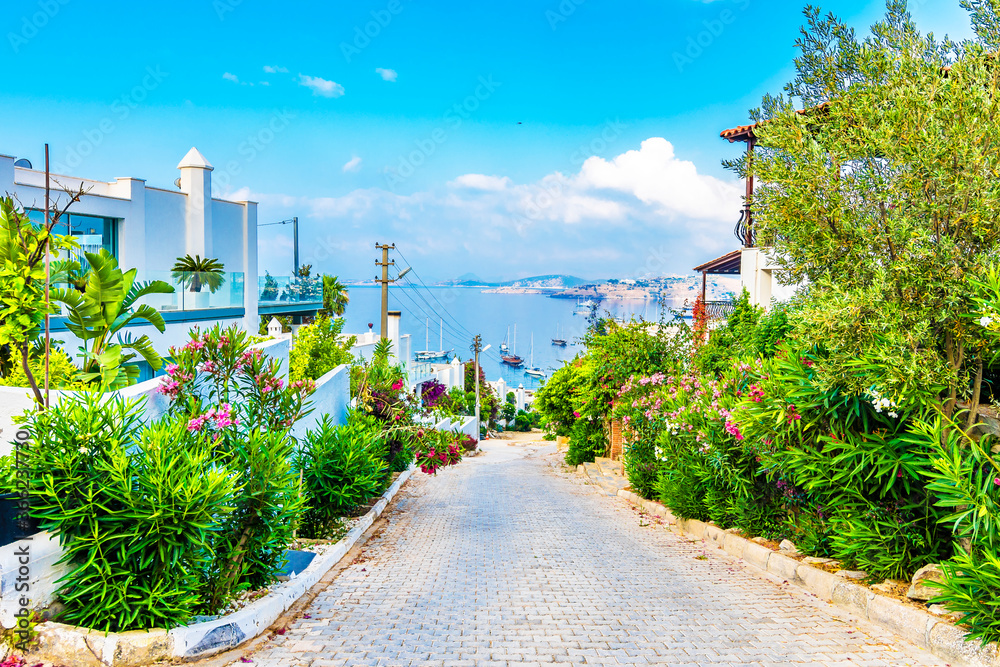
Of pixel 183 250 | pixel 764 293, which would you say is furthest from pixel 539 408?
pixel 183 250

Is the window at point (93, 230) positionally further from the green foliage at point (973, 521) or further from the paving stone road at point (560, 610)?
the green foliage at point (973, 521)

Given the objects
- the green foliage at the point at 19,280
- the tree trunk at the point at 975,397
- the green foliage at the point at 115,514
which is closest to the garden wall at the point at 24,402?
the green foliage at the point at 115,514

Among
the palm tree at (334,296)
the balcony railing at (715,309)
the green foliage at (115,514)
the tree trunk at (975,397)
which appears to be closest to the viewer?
the green foliage at (115,514)

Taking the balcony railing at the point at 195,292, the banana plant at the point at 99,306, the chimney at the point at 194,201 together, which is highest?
the chimney at the point at 194,201

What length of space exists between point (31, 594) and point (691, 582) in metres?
6.18

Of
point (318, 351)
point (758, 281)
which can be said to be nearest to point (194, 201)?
point (318, 351)

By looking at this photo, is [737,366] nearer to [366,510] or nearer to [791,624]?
[791,624]

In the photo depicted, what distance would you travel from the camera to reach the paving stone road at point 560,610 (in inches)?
202

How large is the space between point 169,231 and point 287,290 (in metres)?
5.60

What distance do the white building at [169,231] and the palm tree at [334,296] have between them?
13.5 m

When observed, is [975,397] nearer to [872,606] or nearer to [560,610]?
[872,606]

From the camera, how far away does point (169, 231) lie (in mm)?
20344

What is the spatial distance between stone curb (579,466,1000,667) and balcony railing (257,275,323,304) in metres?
18.6

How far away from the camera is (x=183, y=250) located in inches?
825
